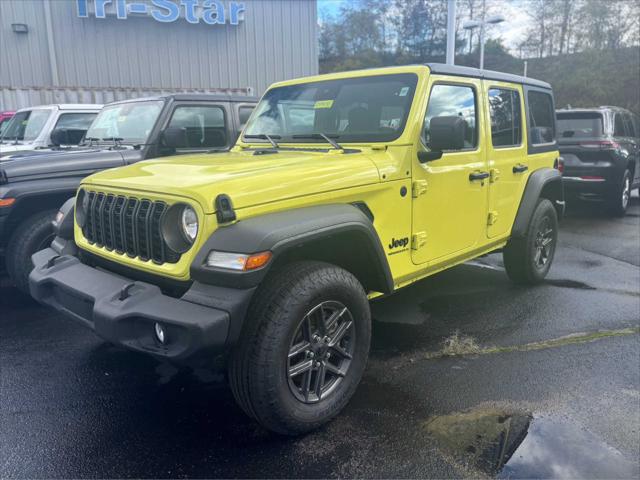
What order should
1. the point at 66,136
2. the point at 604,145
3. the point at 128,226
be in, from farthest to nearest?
the point at 604,145, the point at 66,136, the point at 128,226

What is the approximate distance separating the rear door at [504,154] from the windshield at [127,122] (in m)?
3.42

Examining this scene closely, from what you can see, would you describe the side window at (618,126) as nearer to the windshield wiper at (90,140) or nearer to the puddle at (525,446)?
the puddle at (525,446)

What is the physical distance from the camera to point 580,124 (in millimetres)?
9141

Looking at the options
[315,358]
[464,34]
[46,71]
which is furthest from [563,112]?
[464,34]

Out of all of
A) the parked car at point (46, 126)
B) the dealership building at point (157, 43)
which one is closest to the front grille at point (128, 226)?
the parked car at point (46, 126)

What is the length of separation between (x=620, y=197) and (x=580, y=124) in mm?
1453

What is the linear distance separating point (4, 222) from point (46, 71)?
14450 mm

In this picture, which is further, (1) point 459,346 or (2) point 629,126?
(2) point 629,126

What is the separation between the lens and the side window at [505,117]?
4387mm

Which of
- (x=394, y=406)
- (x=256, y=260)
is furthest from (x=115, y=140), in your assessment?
(x=394, y=406)

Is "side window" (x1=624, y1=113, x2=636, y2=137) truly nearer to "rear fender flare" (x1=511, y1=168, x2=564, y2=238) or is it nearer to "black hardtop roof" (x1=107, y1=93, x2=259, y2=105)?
"rear fender flare" (x1=511, y1=168, x2=564, y2=238)

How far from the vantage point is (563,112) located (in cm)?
921

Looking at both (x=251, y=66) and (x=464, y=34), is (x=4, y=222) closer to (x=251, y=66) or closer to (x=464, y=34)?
(x=251, y=66)

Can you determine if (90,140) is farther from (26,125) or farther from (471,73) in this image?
(471,73)
